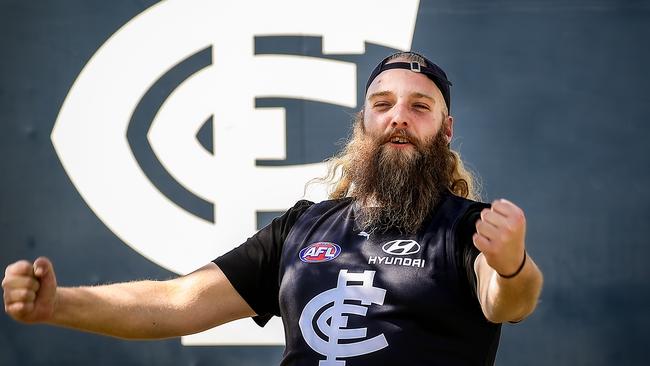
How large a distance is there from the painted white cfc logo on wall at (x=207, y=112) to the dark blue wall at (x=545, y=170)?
54mm

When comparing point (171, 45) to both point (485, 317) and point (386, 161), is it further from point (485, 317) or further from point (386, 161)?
point (485, 317)

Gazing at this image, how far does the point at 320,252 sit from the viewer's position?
88.3 inches

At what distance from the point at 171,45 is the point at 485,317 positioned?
1.75 meters

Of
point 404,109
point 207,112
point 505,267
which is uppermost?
point 404,109

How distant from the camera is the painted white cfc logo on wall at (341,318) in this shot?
2064 mm

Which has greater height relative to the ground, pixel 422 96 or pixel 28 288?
pixel 422 96

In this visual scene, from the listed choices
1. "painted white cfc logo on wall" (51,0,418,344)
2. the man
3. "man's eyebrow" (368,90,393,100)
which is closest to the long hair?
the man

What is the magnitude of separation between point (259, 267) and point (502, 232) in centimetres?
92

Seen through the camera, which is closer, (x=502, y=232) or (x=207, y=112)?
(x=502, y=232)

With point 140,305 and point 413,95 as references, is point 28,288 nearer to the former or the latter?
point 140,305

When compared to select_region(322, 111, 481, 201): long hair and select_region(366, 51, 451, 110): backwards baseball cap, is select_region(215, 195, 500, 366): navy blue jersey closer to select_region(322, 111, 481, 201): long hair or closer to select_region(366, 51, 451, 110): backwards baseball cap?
select_region(322, 111, 481, 201): long hair

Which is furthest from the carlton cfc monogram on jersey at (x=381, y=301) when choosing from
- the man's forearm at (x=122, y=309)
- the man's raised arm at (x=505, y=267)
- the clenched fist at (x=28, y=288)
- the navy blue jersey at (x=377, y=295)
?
the clenched fist at (x=28, y=288)

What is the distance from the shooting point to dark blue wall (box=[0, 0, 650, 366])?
9.90 feet

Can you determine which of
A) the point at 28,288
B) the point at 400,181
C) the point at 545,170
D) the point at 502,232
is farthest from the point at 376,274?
the point at 545,170
